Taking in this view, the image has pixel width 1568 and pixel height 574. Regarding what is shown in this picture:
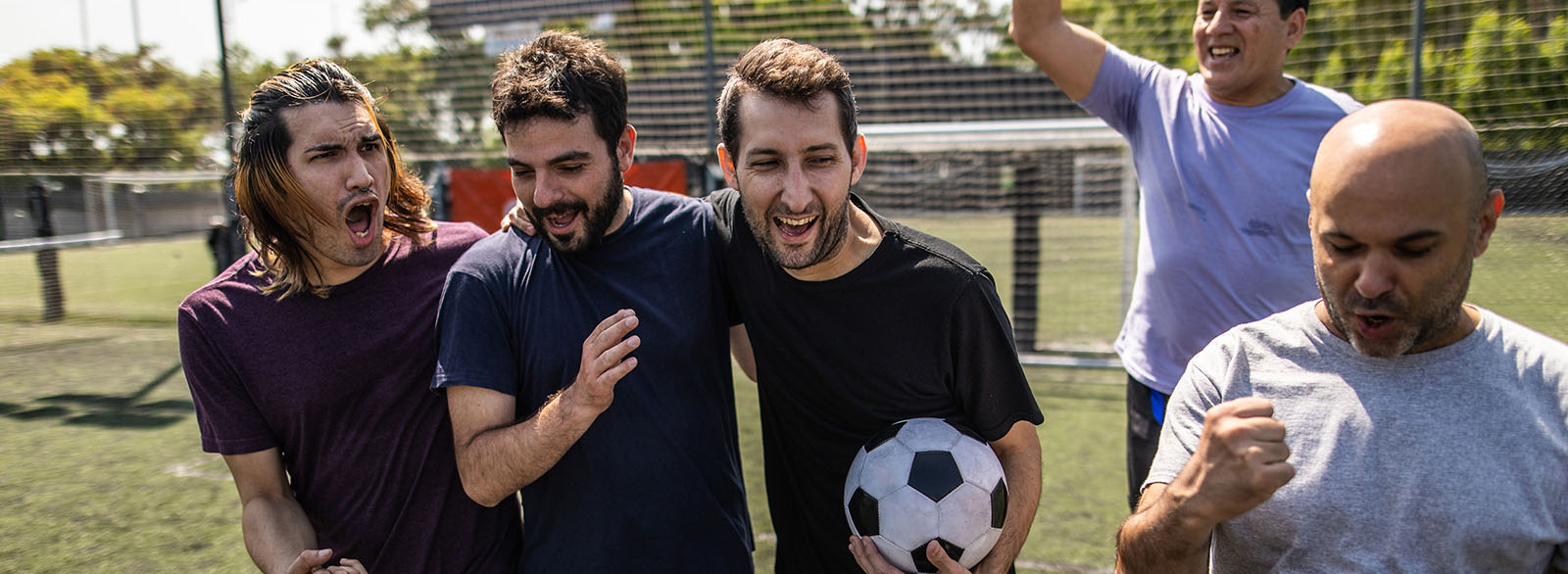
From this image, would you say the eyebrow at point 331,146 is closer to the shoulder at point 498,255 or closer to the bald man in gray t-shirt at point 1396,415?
the shoulder at point 498,255

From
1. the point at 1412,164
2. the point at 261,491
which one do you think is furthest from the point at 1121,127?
the point at 261,491

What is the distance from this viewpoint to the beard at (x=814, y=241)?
194cm

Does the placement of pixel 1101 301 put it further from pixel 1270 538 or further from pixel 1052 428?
pixel 1270 538

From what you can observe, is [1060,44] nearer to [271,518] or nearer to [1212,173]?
[1212,173]

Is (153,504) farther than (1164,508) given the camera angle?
Yes

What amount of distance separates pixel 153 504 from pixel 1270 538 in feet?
18.0

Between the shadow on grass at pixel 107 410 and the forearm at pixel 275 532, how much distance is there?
5.43 m

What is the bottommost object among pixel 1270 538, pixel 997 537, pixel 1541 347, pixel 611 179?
pixel 997 537

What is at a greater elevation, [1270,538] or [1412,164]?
[1412,164]

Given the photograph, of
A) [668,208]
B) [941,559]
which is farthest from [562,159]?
[941,559]

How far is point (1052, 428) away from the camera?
237 inches

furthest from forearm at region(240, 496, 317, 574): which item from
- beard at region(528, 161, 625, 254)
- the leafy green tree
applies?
the leafy green tree

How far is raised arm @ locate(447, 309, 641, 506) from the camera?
1.78 m

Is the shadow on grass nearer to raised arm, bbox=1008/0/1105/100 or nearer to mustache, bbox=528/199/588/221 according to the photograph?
mustache, bbox=528/199/588/221
